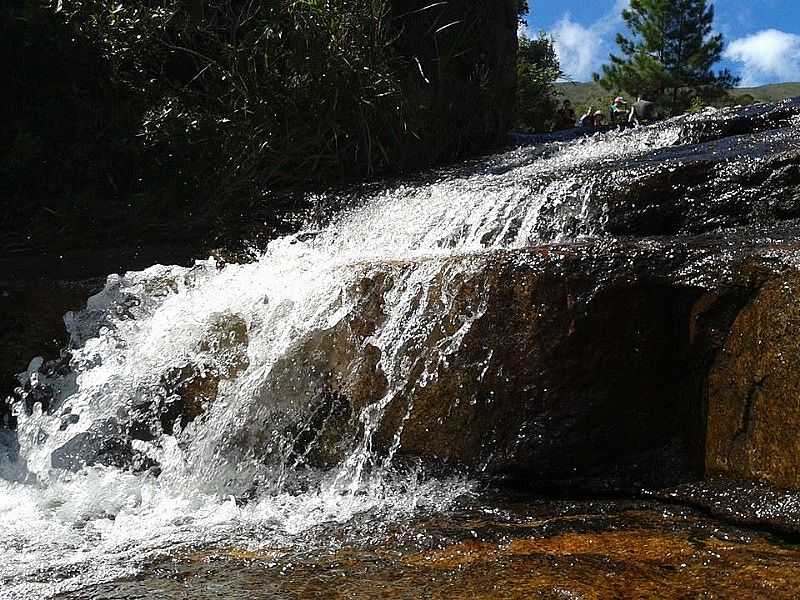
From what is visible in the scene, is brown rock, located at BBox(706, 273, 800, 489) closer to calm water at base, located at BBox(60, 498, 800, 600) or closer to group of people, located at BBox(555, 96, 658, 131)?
calm water at base, located at BBox(60, 498, 800, 600)

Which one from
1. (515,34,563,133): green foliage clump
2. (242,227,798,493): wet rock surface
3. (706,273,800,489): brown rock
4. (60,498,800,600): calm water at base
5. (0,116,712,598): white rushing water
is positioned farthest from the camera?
(515,34,563,133): green foliage clump

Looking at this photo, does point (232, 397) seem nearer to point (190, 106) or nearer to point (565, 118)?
point (190, 106)

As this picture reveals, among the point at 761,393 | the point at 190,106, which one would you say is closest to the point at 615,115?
the point at 190,106

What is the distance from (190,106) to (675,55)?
2731cm

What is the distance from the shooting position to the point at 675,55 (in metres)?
32.3

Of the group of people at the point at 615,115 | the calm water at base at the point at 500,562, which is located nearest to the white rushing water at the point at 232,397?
the calm water at base at the point at 500,562

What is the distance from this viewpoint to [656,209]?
5.24 meters

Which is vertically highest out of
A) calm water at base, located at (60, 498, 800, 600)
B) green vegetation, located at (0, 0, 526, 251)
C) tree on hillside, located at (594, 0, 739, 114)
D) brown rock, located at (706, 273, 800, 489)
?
tree on hillside, located at (594, 0, 739, 114)

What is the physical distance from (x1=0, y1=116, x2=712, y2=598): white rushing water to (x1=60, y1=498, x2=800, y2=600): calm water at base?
0.72 feet

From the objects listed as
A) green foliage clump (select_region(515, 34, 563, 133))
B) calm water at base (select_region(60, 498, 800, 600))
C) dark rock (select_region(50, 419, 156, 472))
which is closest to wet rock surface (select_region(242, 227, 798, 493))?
calm water at base (select_region(60, 498, 800, 600))

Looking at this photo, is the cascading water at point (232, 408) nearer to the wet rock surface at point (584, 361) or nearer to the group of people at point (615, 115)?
the wet rock surface at point (584, 361)

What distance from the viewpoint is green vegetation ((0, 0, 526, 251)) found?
8.23 meters

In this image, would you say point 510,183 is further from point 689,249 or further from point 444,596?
point 444,596

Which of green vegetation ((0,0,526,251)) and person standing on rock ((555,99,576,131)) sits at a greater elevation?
person standing on rock ((555,99,576,131))
